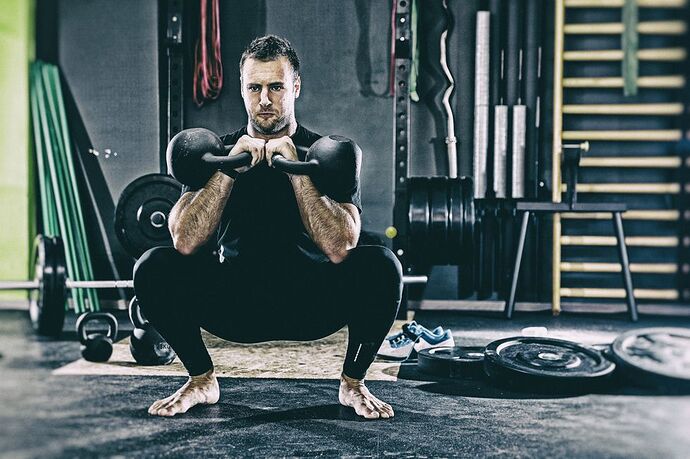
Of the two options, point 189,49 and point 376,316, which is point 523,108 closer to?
point 189,49

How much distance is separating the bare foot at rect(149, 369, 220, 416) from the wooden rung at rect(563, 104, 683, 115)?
2962mm

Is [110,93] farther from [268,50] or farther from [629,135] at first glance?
[629,135]

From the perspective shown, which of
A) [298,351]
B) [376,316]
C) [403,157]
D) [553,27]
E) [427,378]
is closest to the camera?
[376,316]

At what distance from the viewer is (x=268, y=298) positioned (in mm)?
2074

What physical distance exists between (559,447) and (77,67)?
375 centimetres

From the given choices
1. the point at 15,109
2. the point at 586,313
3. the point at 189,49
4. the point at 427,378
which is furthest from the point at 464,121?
the point at 15,109

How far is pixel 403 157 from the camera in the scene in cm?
390

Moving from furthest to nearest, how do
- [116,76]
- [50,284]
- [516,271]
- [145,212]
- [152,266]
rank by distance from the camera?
1. [116,76]
2. [516,271]
3. [145,212]
4. [50,284]
5. [152,266]

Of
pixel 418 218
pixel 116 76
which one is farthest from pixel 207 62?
pixel 418 218

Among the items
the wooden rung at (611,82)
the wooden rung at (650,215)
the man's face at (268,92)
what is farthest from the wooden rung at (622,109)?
the man's face at (268,92)

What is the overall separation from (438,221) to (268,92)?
1722 mm

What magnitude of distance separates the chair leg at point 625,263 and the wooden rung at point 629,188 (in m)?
0.28

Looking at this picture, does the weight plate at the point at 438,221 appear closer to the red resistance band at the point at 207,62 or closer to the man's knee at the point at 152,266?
the red resistance band at the point at 207,62

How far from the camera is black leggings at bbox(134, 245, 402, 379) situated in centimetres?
201
